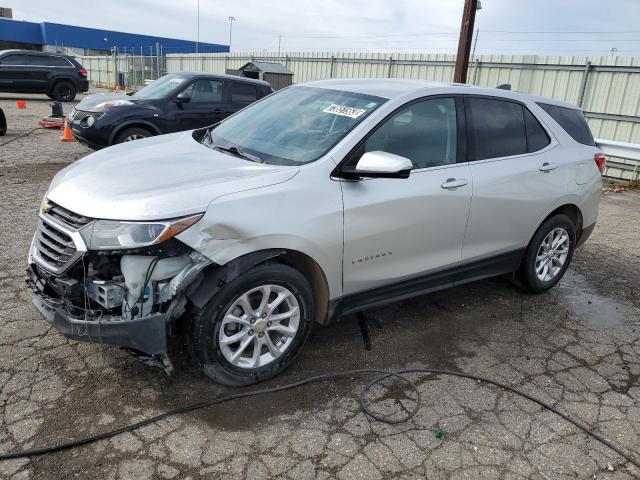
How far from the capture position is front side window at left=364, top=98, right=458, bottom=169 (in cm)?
353

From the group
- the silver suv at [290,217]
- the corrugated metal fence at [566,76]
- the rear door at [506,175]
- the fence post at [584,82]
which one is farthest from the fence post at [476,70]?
the rear door at [506,175]

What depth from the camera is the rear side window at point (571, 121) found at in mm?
4676

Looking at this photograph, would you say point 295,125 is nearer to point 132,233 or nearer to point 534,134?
point 132,233

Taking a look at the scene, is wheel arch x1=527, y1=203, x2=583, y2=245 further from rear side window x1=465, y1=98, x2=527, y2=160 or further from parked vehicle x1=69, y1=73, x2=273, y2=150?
parked vehicle x1=69, y1=73, x2=273, y2=150

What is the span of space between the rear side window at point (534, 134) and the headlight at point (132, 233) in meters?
3.02

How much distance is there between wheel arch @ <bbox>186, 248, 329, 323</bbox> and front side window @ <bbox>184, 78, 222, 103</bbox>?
7.00 m

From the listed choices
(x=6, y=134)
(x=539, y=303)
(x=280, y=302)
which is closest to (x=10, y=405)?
(x=280, y=302)

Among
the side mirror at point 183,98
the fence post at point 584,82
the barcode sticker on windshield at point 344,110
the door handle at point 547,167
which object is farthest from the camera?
the fence post at point 584,82

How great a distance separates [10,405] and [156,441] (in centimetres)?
88

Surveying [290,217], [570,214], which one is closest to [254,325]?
[290,217]

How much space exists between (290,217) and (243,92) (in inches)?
302

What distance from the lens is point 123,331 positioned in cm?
275

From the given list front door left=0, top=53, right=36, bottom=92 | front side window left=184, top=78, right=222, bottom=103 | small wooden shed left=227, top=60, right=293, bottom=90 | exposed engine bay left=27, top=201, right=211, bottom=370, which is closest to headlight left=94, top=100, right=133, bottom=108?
front side window left=184, top=78, right=222, bottom=103

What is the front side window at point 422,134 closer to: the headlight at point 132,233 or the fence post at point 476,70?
the headlight at point 132,233
